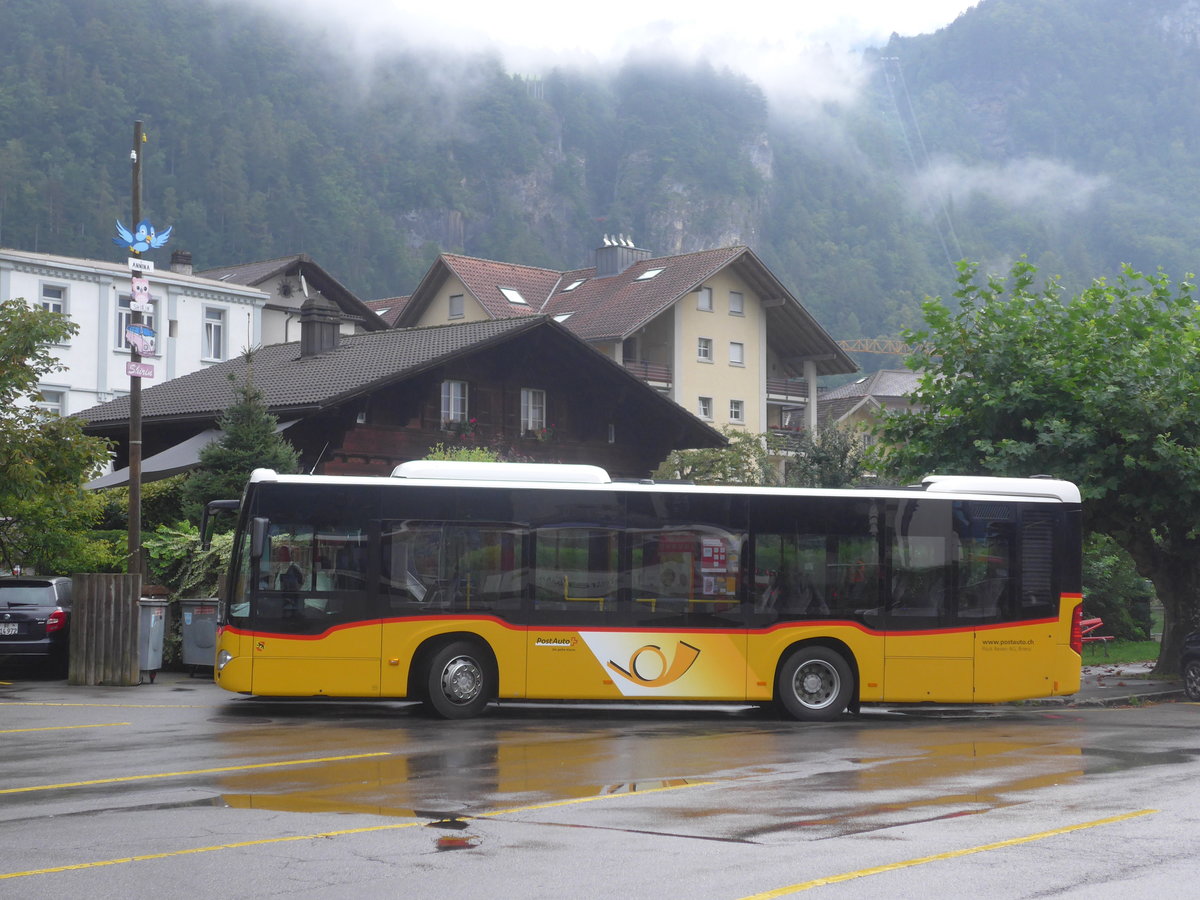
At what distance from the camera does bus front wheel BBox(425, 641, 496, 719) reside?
17734 mm

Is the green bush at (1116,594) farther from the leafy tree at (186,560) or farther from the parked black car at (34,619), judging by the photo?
the parked black car at (34,619)

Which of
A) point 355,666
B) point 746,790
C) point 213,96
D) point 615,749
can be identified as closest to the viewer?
point 746,790

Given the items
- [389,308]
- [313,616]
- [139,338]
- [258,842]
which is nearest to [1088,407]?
[313,616]

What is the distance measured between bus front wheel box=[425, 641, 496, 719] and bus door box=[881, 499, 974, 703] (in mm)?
4694

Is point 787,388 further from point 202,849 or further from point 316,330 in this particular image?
point 202,849

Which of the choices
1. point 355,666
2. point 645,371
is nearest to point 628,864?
point 355,666

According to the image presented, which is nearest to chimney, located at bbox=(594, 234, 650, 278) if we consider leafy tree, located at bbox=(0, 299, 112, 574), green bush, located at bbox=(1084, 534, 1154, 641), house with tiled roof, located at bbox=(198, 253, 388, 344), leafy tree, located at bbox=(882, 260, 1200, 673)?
house with tiled roof, located at bbox=(198, 253, 388, 344)

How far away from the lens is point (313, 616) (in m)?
17.7

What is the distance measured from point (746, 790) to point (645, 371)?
5540 centimetres

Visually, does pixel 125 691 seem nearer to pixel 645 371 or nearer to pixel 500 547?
pixel 500 547

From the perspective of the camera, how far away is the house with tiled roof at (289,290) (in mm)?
68812

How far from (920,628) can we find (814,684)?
1.41 metres

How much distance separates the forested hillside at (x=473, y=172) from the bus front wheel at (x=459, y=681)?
89.3 m

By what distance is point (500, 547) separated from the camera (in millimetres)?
18000
